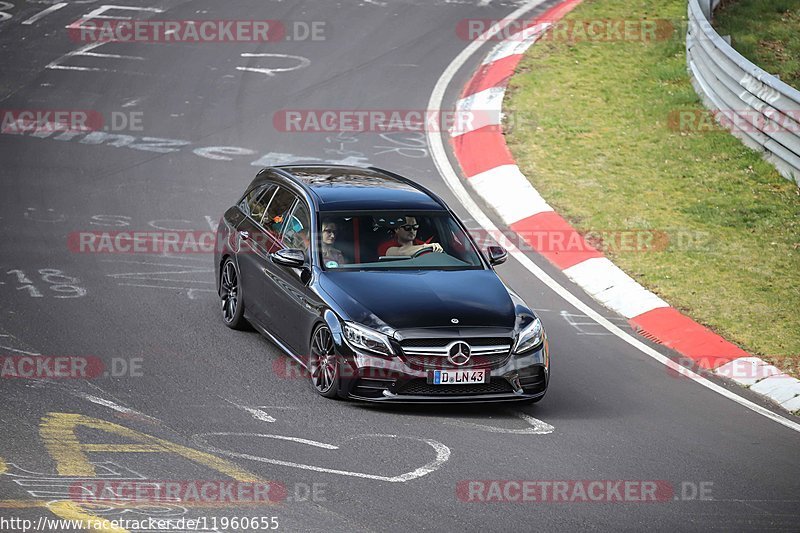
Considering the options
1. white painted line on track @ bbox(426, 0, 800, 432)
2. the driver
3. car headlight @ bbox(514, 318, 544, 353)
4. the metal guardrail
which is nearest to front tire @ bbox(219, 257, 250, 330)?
the driver

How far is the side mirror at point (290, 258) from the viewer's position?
1038cm

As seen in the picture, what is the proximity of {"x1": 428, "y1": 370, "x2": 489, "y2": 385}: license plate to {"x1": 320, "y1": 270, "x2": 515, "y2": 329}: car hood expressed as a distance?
0.38 m

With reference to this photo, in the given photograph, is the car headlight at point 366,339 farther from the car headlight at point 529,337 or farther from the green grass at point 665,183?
the green grass at point 665,183

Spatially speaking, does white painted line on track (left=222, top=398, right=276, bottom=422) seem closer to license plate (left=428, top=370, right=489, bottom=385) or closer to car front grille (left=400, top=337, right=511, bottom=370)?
car front grille (left=400, top=337, right=511, bottom=370)

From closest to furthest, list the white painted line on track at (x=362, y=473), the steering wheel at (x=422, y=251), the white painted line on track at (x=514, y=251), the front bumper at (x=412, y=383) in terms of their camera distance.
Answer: the white painted line on track at (x=362, y=473) < the front bumper at (x=412, y=383) < the steering wheel at (x=422, y=251) < the white painted line on track at (x=514, y=251)

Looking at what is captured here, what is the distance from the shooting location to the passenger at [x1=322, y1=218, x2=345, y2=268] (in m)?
10.4

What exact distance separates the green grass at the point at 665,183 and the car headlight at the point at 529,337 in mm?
3095

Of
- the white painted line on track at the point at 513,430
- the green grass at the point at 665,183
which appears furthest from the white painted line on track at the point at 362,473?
the green grass at the point at 665,183

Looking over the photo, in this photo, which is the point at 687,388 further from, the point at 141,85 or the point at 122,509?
the point at 141,85

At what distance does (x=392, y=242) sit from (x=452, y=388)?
5.86ft

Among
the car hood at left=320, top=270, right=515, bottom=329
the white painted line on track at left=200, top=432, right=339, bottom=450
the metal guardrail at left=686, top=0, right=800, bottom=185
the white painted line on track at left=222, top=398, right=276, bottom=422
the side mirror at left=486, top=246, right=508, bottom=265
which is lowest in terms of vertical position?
the white painted line on track at left=222, top=398, right=276, bottom=422

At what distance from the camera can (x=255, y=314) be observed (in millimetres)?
11211

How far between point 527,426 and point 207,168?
8.31m

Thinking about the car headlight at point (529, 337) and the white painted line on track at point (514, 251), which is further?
the white painted line on track at point (514, 251)
